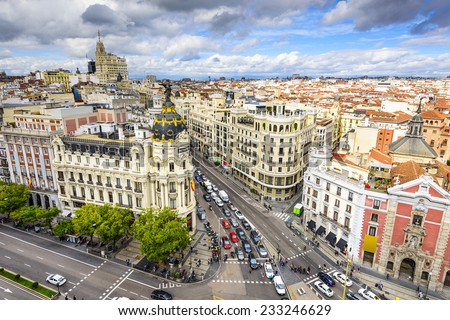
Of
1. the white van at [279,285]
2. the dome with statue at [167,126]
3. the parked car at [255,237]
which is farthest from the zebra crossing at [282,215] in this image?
the dome with statue at [167,126]

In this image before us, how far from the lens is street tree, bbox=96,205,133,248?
61.3m

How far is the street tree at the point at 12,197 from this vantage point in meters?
74.9

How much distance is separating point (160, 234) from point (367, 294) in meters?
39.8

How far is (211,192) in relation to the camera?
99438mm

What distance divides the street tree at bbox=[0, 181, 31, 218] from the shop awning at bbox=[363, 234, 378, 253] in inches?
3315

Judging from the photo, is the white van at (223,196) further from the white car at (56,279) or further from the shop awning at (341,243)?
the white car at (56,279)

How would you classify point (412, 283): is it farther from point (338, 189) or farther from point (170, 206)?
point (170, 206)

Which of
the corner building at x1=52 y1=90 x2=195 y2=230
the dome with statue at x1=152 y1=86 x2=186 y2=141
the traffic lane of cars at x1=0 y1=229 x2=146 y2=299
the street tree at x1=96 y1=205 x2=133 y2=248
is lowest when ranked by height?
the traffic lane of cars at x1=0 y1=229 x2=146 y2=299

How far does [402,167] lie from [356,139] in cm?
2696

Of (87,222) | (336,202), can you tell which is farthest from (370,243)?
(87,222)

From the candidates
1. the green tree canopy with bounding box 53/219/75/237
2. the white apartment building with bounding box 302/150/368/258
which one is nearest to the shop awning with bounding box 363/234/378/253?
the white apartment building with bounding box 302/150/368/258

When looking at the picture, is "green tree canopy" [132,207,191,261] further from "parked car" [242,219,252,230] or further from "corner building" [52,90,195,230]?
"parked car" [242,219,252,230]

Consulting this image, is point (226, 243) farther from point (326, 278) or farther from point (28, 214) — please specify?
point (28, 214)
